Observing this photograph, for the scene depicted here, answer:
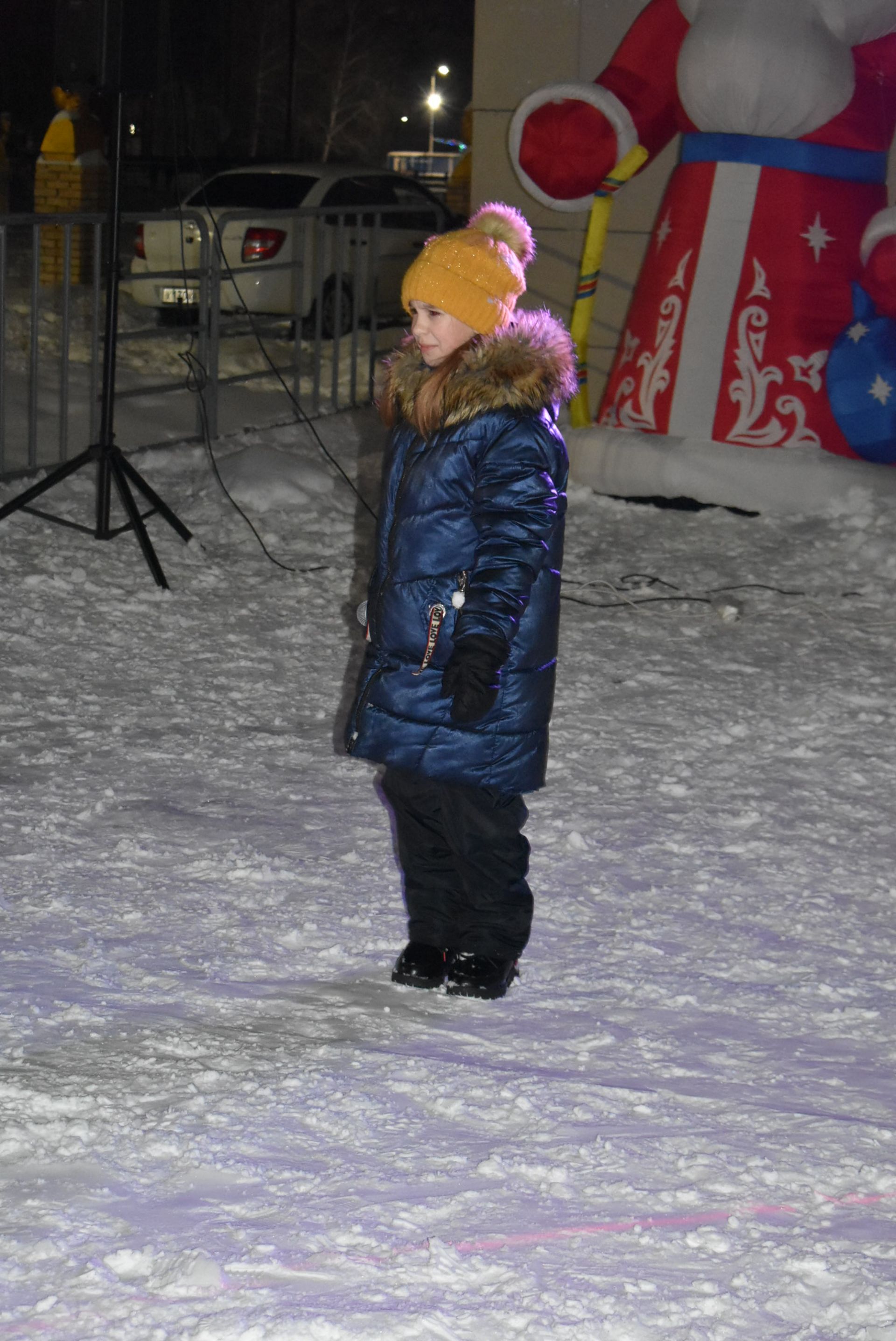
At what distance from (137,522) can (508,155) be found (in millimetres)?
3756

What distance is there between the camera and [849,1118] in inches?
106

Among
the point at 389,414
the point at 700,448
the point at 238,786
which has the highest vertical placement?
the point at 389,414

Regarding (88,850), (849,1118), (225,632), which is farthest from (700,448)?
(849,1118)

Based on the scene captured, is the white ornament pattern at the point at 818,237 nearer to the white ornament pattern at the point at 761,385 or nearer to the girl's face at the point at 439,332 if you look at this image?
the white ornament pattern at the point at 761,385

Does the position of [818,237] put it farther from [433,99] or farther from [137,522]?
[433,99]

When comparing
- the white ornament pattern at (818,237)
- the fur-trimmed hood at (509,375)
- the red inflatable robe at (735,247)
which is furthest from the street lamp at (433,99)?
the fur-trimmed hood at (509,375)

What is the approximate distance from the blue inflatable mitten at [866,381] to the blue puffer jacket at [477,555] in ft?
15.3

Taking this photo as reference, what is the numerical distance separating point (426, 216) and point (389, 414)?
11162 mm

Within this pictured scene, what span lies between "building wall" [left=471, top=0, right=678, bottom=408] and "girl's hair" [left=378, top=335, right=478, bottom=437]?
19.7 feet

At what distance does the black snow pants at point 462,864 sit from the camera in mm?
3045

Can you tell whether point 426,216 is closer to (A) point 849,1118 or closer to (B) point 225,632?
(B) point 225,632

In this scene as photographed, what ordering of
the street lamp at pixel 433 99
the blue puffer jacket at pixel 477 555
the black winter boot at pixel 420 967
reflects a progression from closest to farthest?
1. the blue puffer jacket at pixel 477 555
2. the black winter boot at pixel 420 967
3. the street lamp at pixel 433 99

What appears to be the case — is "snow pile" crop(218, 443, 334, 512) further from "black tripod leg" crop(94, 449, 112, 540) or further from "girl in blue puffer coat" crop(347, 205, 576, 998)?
"girl in blue puffer coat" crop(347, 205, 576, 998)

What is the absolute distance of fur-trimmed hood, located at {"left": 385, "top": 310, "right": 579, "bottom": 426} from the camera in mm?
2914
